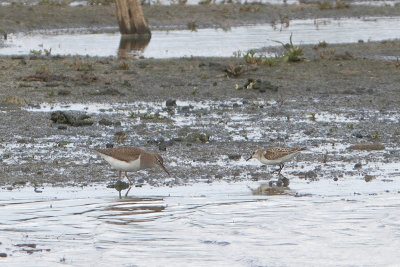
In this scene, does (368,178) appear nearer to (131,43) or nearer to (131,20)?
(131,43)

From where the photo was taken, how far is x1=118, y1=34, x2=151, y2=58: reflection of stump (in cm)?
2664

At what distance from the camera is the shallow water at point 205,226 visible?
328 inches

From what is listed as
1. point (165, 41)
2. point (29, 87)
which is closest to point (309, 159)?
point (29, 87)

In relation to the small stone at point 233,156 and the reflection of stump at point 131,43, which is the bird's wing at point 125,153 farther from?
the reflection of stump at point 131,43

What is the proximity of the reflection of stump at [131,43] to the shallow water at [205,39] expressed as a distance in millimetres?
63

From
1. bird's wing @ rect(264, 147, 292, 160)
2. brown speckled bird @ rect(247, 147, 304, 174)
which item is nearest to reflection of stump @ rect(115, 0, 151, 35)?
brown speckled bird @ rect(247, 147, 304, 174)

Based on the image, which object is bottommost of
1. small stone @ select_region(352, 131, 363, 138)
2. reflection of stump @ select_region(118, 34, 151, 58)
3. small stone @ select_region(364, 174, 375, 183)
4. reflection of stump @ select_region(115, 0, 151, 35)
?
small stone @ select_region(364, 174, 375, 183)

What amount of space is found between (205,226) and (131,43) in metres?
20.4

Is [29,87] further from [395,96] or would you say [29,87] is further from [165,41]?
[165,41]

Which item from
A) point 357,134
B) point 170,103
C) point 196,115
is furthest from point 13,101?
point 357,134

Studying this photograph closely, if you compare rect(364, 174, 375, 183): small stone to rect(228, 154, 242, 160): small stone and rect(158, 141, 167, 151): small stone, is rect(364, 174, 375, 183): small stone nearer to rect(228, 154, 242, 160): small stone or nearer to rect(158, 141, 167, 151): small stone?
rect(228, 154, 242, 160): small stone

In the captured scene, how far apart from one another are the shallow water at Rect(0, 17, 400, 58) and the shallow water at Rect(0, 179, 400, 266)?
14983mm

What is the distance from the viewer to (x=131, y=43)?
29297mm

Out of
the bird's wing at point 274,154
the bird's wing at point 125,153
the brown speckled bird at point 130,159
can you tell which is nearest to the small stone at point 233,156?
the bird's wing at point 274,154
